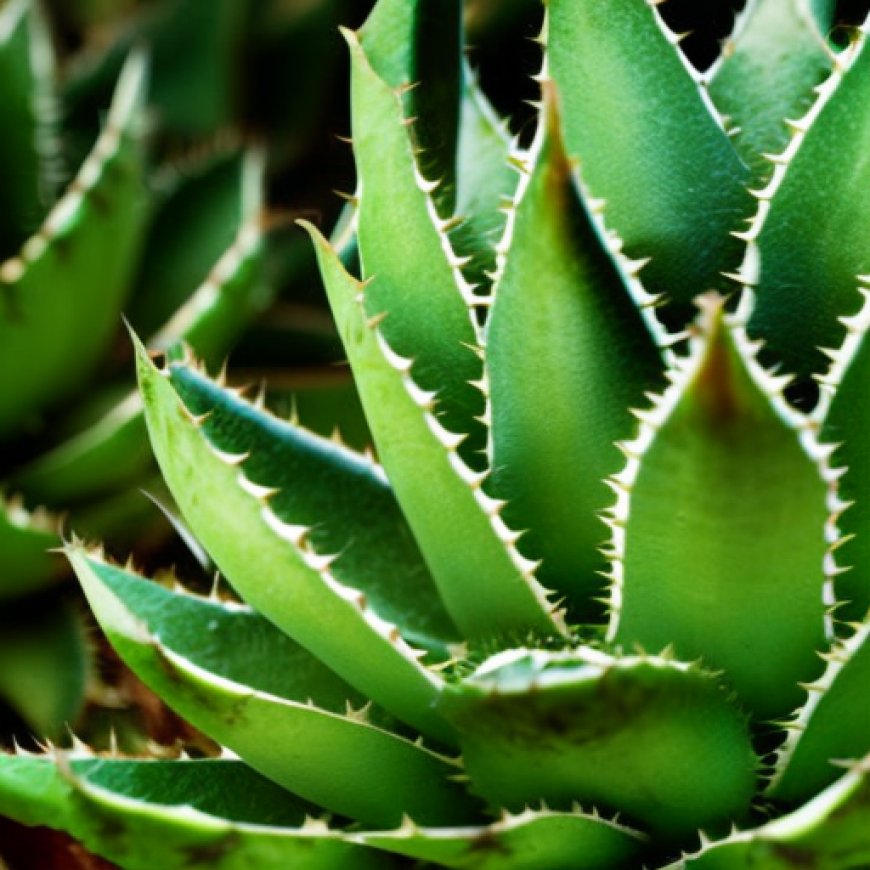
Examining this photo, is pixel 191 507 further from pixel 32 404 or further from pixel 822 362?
pixel 32 404

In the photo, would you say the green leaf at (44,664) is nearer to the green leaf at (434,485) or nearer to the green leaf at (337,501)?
the green leaf at (337,501)

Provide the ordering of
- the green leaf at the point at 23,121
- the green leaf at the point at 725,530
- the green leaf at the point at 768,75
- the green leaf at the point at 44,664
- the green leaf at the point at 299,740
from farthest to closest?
the green leaf at the point at 23,121, the green leaf at the point at 44,664, the green leaf at the point at 768,75, the green leaf at the point at 299,740, the green leaf at the point at 725,530

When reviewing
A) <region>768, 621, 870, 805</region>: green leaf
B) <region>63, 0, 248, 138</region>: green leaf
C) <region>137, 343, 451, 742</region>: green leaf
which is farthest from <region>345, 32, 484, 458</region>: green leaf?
<region>63, 0, 248, 138</region>: green leaf

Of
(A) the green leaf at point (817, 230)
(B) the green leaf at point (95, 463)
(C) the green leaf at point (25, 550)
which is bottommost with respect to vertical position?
(C) the green leaf at point (25, 550)

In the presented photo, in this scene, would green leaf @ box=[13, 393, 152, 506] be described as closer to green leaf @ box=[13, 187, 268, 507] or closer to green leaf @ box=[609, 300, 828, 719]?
green leaf @ box=[13, 187, 268, 507]

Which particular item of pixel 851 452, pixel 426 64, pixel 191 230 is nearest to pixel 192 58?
pixel 191 230

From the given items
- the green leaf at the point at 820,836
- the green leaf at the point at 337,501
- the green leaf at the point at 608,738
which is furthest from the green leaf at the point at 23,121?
the green leaf at the point at 820,836
